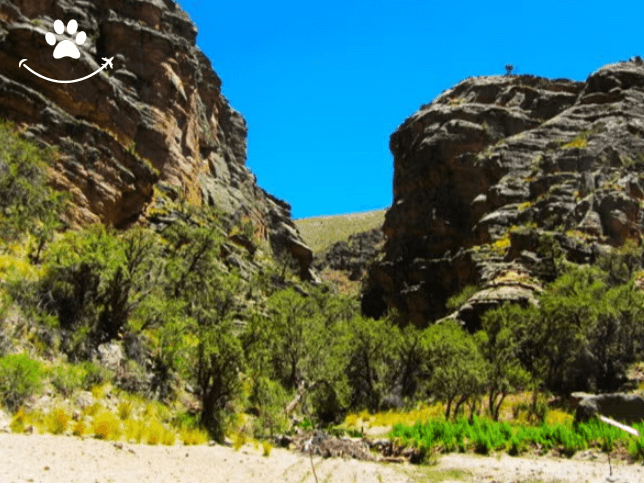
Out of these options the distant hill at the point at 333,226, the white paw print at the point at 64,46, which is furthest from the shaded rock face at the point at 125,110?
the distant hill at the point at 333,226

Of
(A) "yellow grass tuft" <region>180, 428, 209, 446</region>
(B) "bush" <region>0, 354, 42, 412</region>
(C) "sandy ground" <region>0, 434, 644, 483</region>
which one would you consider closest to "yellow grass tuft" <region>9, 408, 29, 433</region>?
(B) "bush" <region>0, 354, 42, 412</region>

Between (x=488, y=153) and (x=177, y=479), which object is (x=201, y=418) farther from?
(x=488, y=153)

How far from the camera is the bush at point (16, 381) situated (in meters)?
13.5

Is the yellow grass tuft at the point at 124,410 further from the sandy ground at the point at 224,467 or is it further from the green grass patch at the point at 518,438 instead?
the green grass patch at the point at 518,438

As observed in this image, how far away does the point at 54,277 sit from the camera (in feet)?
74.9

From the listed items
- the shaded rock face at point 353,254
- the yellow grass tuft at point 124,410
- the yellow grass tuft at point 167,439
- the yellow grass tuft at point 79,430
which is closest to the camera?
the yellow grass tuft at point 79,430

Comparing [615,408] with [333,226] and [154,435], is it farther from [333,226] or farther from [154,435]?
[333,226]

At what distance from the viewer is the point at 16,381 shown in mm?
13836

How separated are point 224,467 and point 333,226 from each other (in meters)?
160

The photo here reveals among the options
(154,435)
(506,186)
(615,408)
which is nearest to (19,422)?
(154,435)

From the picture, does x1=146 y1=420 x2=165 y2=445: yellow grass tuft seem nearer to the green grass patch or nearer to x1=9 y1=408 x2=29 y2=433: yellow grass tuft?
x1=9 y1=408 x2=29 y2=433: yellow grass tuft

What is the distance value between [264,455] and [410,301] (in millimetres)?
51308

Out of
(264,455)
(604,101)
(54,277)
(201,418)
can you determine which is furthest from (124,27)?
(604,101)

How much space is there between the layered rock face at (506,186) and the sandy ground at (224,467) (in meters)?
31.6
